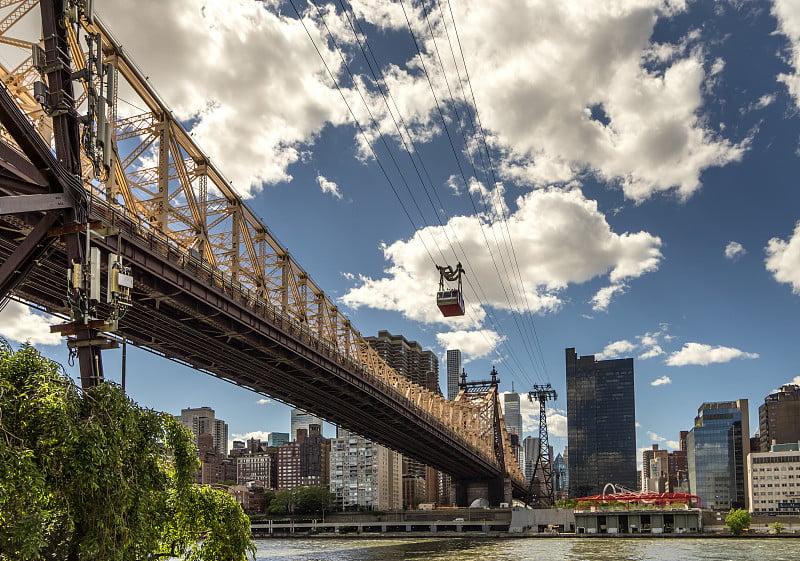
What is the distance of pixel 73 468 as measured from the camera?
1581 cm

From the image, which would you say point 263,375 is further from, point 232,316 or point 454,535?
point 454,535

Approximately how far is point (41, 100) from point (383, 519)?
5874 inches

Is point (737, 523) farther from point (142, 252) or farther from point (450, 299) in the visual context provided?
point (142, 252)

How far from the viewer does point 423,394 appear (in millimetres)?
126250

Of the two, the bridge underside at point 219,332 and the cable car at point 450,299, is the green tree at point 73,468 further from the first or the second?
the cable car at point 450,299

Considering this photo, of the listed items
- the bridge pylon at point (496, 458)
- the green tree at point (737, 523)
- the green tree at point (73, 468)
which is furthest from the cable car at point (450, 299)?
the bridge pylon at point (496, 458)

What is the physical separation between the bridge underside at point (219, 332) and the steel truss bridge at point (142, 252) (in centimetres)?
13

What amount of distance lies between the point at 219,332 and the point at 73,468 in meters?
38.3

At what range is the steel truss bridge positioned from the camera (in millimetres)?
20891

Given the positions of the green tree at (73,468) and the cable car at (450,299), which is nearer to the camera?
the green tree at (73,468)

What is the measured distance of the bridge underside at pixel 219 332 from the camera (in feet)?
132

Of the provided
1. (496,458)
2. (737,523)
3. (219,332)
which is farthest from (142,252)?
(496,458)

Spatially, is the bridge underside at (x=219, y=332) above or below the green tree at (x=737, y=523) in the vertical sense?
above

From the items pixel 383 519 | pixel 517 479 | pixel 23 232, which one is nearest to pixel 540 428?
pixel 517 479
